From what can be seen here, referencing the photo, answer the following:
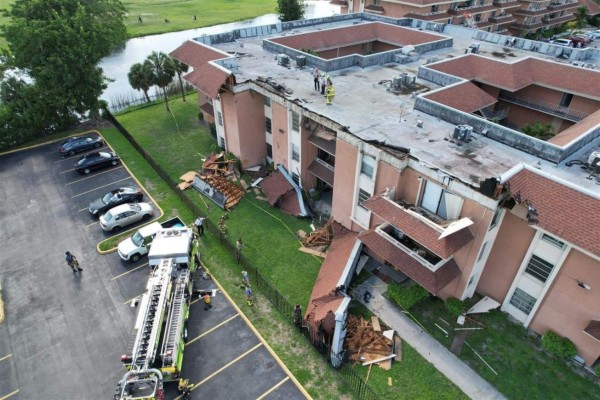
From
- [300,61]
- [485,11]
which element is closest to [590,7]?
[485,11]

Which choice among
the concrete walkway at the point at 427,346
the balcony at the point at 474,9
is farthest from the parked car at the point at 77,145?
the balcony at the point at 474,9

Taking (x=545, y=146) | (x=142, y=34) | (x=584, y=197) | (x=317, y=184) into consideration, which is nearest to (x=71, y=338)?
(x=317, y=184)

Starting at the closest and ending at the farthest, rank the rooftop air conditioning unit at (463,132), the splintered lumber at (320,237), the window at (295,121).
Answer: the rooftop air conditioning unit at (463,132) → the splintered lumber at (320,237) → the window at (295,121)

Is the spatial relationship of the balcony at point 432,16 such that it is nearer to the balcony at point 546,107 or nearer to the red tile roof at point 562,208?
the balcony at point 546,107

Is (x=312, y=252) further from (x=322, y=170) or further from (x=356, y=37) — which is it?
(x=356, y=37)

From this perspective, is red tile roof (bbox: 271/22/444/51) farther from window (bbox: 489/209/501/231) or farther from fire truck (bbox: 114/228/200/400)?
window (bbox: 489/209/501/231)

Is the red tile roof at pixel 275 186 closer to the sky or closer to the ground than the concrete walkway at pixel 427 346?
closer to the sky

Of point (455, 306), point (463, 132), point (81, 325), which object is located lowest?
point (81, 325)
